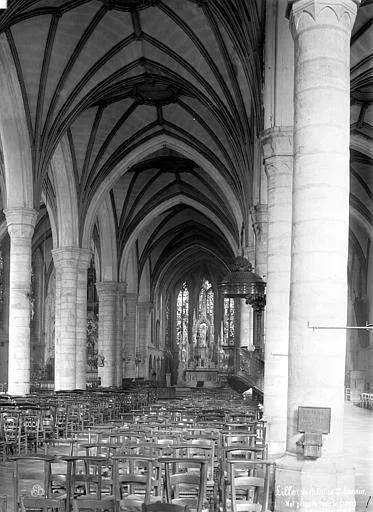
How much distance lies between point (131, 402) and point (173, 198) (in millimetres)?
21316

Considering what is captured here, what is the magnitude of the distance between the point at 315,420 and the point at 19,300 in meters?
18.9

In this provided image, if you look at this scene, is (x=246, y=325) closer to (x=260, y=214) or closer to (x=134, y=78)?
(x=260, y=214)

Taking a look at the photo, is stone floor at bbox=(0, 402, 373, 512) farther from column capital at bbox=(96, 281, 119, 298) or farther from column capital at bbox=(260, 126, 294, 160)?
column capital at bbox=(96, 281, 119, 298)

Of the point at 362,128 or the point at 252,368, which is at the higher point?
the point at 362,128

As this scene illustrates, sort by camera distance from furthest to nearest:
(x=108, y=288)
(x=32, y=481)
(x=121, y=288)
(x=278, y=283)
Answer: (x=121, y=288) → (x=108, y=288) → (x=278, y=283) → (x=32, y=481)

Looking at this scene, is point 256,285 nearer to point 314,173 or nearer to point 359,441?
point 359,441

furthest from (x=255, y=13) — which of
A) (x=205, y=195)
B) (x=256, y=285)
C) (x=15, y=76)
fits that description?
(x=205, y=195)

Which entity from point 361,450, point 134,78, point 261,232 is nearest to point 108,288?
point 134,78

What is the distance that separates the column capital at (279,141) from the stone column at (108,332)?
29.5m

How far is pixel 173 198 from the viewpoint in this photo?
155ft

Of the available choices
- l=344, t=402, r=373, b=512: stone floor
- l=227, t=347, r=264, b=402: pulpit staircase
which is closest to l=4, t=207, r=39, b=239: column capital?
l=227, t=347, r=264, b=402: pulpit staircase

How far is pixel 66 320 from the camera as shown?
34.7m

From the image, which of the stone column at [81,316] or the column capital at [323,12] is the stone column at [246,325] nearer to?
the stone column at [81,316]

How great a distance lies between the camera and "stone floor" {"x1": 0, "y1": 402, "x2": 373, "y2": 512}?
11.7 metres
